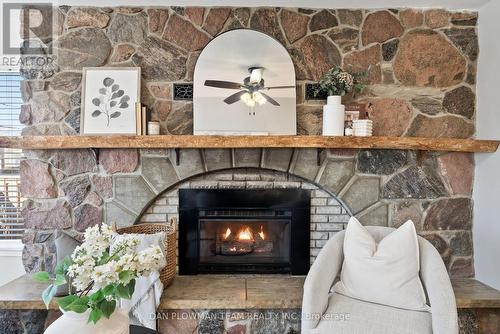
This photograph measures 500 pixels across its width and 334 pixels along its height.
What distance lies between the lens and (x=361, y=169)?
2.59m

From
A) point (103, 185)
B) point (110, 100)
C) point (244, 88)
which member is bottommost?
point (103, 185)

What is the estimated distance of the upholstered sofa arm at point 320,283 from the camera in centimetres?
186

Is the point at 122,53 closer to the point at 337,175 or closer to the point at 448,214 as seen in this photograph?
the point at 337,175

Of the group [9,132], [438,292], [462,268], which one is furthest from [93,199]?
[462,268]

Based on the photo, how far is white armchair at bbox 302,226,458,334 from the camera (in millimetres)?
1768

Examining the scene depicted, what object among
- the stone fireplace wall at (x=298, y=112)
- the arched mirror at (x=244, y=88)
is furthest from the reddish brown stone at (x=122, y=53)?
the arched mirror at (x=244, y=88)

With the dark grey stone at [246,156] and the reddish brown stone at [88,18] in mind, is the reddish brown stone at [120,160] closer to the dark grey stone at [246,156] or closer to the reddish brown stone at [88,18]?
the dark grey stone at [246,156]

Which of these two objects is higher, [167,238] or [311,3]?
[311,3]

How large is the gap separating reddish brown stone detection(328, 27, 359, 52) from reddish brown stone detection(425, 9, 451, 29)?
58 cm

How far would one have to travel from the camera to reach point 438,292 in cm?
181

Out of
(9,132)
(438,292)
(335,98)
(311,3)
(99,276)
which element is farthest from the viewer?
(9,132)

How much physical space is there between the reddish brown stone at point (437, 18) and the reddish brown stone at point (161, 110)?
85.8 inches

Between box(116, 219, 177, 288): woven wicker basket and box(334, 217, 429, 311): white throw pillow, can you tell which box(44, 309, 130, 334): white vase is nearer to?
box(116, 219, 177, 288): woven wicker basket

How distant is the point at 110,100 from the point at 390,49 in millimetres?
2266
